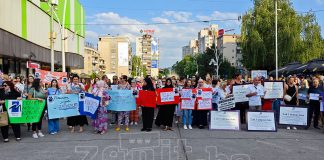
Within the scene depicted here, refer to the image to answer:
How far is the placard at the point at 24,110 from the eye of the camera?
11719 mm

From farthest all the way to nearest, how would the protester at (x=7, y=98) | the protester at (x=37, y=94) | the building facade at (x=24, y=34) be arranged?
the building facade at (x=24, y=34), the protester at (x=37, y=94), the protester at (x=7, y=98)

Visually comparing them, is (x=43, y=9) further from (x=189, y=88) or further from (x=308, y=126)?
(x=308, y=126)

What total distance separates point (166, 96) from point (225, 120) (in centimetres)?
219

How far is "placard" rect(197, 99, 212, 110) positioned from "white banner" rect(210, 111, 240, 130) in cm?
43

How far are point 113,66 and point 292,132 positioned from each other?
6493 inches

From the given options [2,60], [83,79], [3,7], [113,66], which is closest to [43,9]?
[2,60]

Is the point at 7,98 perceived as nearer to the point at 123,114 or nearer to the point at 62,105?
the point at 62,105

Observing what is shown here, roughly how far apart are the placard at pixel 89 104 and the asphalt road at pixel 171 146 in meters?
0.65

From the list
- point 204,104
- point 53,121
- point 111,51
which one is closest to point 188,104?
point 204,104

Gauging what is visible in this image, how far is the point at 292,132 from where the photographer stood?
1309 centimetres

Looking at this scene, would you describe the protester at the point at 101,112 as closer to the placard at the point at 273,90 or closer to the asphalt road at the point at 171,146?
the asphalt road at the point at 171,146

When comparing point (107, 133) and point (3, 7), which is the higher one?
point (3, 7)

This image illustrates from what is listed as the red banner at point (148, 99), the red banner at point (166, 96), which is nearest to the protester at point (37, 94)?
the red banner at point (148, 99)

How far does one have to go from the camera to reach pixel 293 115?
14070 mm
